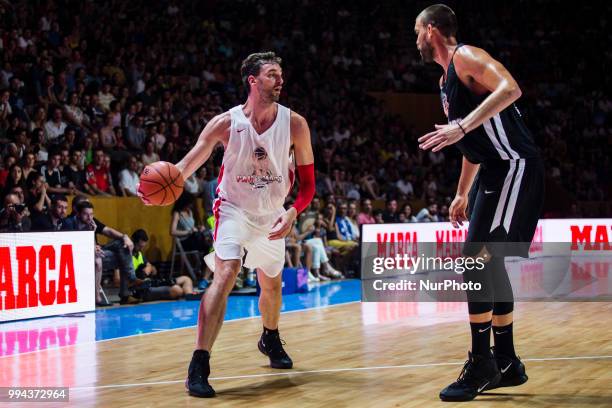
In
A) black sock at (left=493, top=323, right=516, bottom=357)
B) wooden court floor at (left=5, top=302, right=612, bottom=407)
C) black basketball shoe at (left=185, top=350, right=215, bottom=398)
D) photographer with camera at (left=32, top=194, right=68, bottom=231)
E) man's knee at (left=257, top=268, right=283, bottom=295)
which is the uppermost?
photographer with camera at (left=32, top=194, right=68, bottom=231)

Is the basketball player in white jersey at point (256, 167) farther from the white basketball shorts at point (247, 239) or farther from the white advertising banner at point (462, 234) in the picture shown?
the white advertising banner at point (462, 234)

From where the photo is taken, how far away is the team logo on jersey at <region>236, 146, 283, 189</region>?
5785 mm

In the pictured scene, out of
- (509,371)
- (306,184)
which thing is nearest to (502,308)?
(509,371)

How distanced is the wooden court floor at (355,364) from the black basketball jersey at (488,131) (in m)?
1.37

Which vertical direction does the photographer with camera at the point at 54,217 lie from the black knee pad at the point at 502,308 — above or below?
above

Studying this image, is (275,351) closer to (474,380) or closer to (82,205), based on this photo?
(474,380)

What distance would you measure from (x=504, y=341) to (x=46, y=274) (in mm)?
5637

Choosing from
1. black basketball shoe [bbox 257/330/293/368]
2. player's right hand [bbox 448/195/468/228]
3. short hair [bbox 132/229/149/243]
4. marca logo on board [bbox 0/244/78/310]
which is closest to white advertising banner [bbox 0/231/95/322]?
marca logo on board [bbox 0/244/78/310]

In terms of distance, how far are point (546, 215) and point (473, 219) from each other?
15337 mm

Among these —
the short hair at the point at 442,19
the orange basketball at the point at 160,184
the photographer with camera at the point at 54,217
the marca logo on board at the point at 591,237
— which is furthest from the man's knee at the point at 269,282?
the marca logo on board at the point at 591,237

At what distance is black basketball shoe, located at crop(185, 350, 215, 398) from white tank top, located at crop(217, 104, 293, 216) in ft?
3.37

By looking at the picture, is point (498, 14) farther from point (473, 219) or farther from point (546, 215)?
point (473, 219)

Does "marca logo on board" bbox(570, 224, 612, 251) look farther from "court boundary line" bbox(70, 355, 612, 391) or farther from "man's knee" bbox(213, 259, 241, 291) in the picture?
"man's knee" bbox(213, 259, 241, 291)

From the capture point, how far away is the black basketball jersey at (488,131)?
16.6 ft
